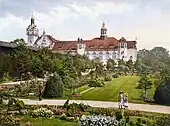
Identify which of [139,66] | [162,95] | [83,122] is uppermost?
[139,66]

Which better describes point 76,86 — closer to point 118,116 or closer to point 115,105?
point 115,105

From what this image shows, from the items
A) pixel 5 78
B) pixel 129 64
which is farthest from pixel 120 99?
pixel 5 78

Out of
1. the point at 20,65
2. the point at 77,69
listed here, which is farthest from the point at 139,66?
the point at 20,65

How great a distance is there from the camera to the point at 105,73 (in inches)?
314

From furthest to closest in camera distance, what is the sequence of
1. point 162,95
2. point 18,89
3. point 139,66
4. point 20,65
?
point 20,65 → point 18,89 → point 139,66 → point 162,95

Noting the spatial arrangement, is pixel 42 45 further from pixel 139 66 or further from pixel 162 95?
pixel 162 95

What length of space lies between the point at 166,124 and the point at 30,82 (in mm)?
3724

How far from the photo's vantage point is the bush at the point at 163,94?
6.25 meters

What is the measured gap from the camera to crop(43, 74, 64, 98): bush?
750cm

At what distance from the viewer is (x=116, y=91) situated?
21.9 ft

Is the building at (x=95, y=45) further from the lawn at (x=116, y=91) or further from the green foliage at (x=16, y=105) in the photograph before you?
the green foliage at (x=16, y=105)

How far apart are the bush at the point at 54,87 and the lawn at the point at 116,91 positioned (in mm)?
551

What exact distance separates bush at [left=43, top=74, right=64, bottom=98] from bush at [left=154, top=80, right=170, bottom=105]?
6.24ft

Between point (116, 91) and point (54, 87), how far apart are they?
1424 mm
